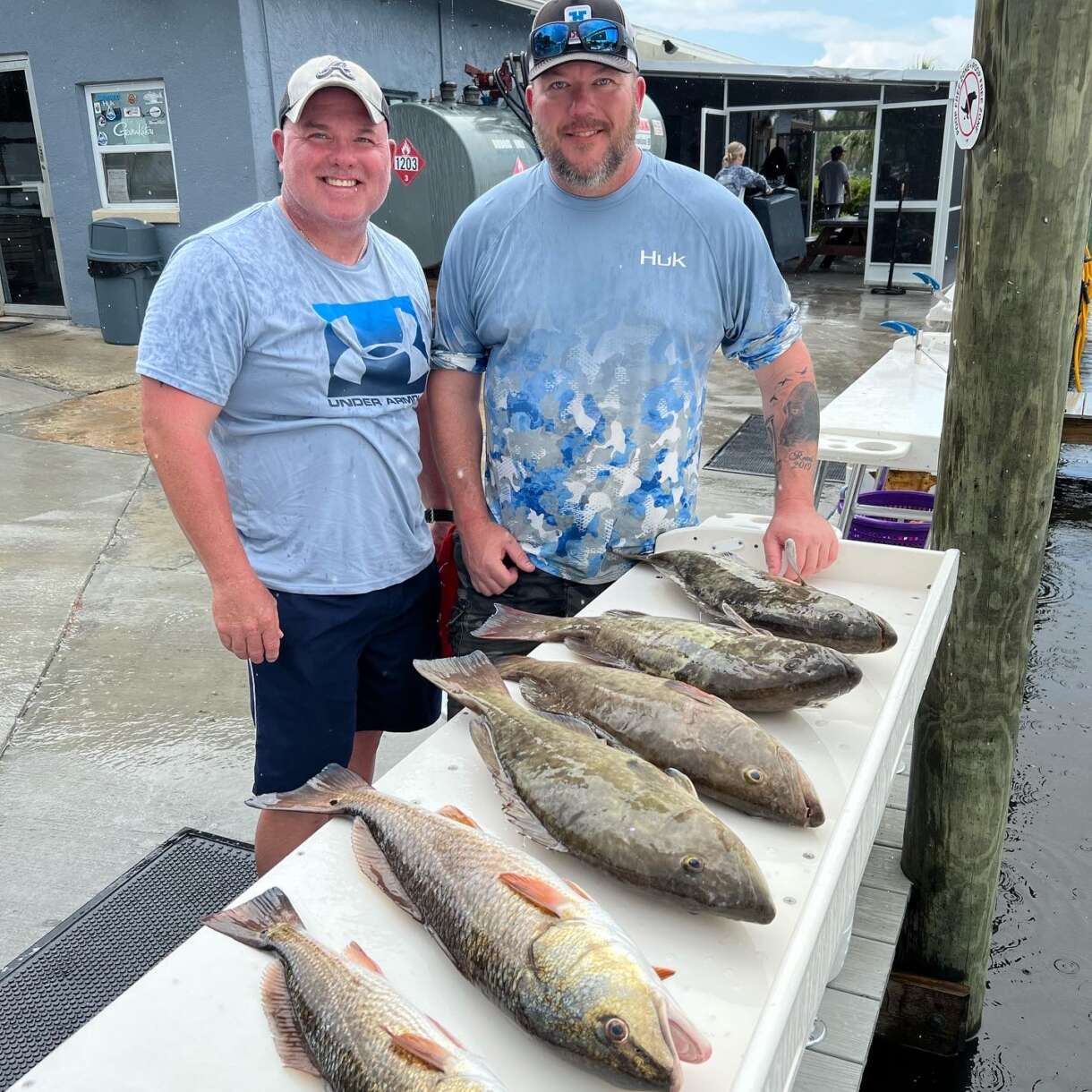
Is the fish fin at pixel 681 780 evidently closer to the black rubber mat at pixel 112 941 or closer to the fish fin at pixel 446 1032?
the fish fin at pixel 446 1032

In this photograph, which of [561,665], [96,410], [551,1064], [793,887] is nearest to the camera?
[551,1064]

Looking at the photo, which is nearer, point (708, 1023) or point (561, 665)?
point (708, 1023)

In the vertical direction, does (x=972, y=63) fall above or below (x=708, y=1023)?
above

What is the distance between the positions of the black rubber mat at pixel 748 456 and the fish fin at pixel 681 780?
5894 mm

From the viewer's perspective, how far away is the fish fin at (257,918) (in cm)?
137

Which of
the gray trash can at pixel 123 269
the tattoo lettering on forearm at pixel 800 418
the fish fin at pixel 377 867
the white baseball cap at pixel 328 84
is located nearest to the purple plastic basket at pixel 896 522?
the tattoo lettering on forearm at pixel 800 418

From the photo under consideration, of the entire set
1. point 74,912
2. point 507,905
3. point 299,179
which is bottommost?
point 74,912

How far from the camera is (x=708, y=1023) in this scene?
123cm

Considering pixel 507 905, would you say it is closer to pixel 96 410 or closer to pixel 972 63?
pixel 972 63

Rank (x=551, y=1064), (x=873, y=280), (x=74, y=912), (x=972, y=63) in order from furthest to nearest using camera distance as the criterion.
→ (x=873, y=280) → (x=74, y=912) → (x=972, y=63) → (x=551, y=1064)

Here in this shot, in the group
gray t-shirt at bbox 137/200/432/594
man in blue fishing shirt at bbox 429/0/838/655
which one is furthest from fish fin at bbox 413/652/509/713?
man in blue fishing shirt at bbox 429/0/838/655

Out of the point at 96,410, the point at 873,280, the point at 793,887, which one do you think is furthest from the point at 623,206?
the point at 873,280

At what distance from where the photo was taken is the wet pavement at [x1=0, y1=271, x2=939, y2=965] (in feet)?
11.5

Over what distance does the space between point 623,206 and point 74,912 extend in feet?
8.65
